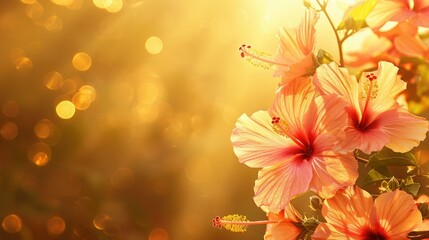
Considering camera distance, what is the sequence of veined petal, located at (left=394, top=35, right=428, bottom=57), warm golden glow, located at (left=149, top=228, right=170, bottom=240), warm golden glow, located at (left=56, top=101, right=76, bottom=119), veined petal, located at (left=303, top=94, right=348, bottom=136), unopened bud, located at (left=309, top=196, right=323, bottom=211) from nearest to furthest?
veined petal, located at (left=303, top=94, right=348, bottom=136) < unopened bud, located at (left=309, top=196, right=323, bottom=211) < veined petal, located at (left=394, top=35, right=428, bottom=57) < warm golden glow, located at (left=56, top=101, right=76, bottom=119) < warm golden glow, located at (left=149, top=228, right=170, bottom=240)

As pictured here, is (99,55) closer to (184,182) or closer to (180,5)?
(180,5)

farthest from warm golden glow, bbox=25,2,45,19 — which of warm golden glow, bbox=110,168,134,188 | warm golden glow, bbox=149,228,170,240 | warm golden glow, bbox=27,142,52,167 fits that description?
warm golden glow, bbox=149,228,170,240

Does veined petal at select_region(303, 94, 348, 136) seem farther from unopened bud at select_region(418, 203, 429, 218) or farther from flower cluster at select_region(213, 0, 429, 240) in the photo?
unopened bud at select_region(418, 203, 429, 218)

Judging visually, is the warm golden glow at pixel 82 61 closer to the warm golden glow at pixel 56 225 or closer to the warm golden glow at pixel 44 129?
the warm golden glow at pixel 44 129

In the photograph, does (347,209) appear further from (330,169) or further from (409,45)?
(409,45)

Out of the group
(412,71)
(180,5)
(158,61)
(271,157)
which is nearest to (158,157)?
(158,61)

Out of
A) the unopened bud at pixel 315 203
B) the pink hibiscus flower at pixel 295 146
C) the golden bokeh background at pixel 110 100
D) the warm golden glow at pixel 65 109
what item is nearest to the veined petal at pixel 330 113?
the pink hibiscus flower at pixel 295 146

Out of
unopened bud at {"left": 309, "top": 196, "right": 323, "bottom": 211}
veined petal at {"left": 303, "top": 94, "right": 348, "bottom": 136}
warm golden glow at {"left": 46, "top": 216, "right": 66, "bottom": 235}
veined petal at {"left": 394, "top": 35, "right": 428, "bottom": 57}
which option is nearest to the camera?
veined petal at {"left": 303, "top": 94, "right": 348, "bottom": 136}
